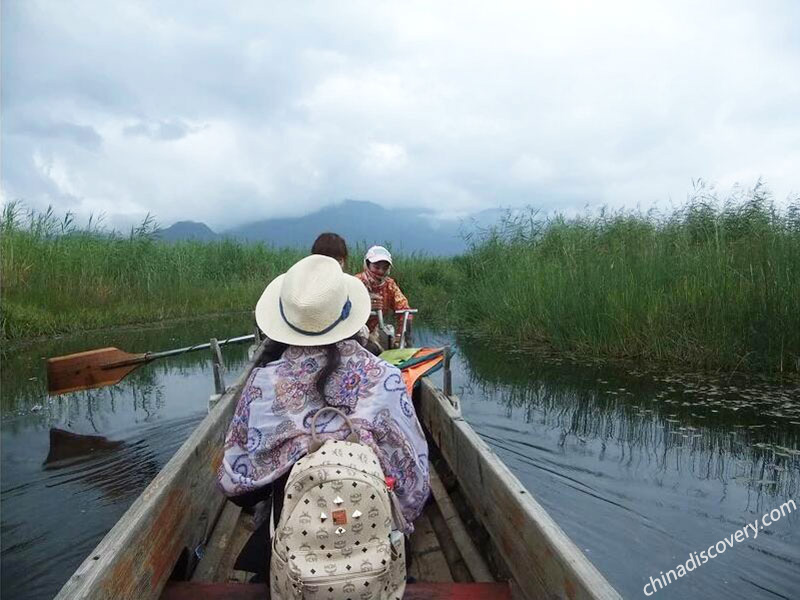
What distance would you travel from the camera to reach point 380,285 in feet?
16.9

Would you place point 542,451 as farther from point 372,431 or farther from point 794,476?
point 372,431

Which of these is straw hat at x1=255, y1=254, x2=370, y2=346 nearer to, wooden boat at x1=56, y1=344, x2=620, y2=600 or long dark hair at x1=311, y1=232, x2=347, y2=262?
wooden boat at x1=56, y1=344, x2=620, y2=600

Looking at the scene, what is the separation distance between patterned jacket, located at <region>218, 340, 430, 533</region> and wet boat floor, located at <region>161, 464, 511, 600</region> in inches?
10.0

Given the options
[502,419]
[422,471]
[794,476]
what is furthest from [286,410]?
[502,419]

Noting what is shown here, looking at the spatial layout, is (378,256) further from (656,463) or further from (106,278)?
(106,278)

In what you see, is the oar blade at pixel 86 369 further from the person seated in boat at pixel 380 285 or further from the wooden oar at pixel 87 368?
the person seated in boat at pixel 380 285

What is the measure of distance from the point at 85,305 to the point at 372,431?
9.63 m

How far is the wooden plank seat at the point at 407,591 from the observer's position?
5.76 feet

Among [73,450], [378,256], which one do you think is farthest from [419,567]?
[73,450]

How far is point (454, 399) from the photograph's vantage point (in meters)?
3.27

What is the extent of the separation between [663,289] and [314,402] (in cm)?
554

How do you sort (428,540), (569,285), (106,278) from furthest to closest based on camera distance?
(106,278) < (569,285) < (428,540)

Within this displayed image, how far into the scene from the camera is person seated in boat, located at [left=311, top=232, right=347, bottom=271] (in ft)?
10.3

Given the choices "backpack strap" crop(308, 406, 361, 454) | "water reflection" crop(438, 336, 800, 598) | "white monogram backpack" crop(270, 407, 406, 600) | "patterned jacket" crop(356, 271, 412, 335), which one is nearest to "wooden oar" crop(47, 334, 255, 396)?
"patterned jacket" crop(356, 271, 412, 335)
